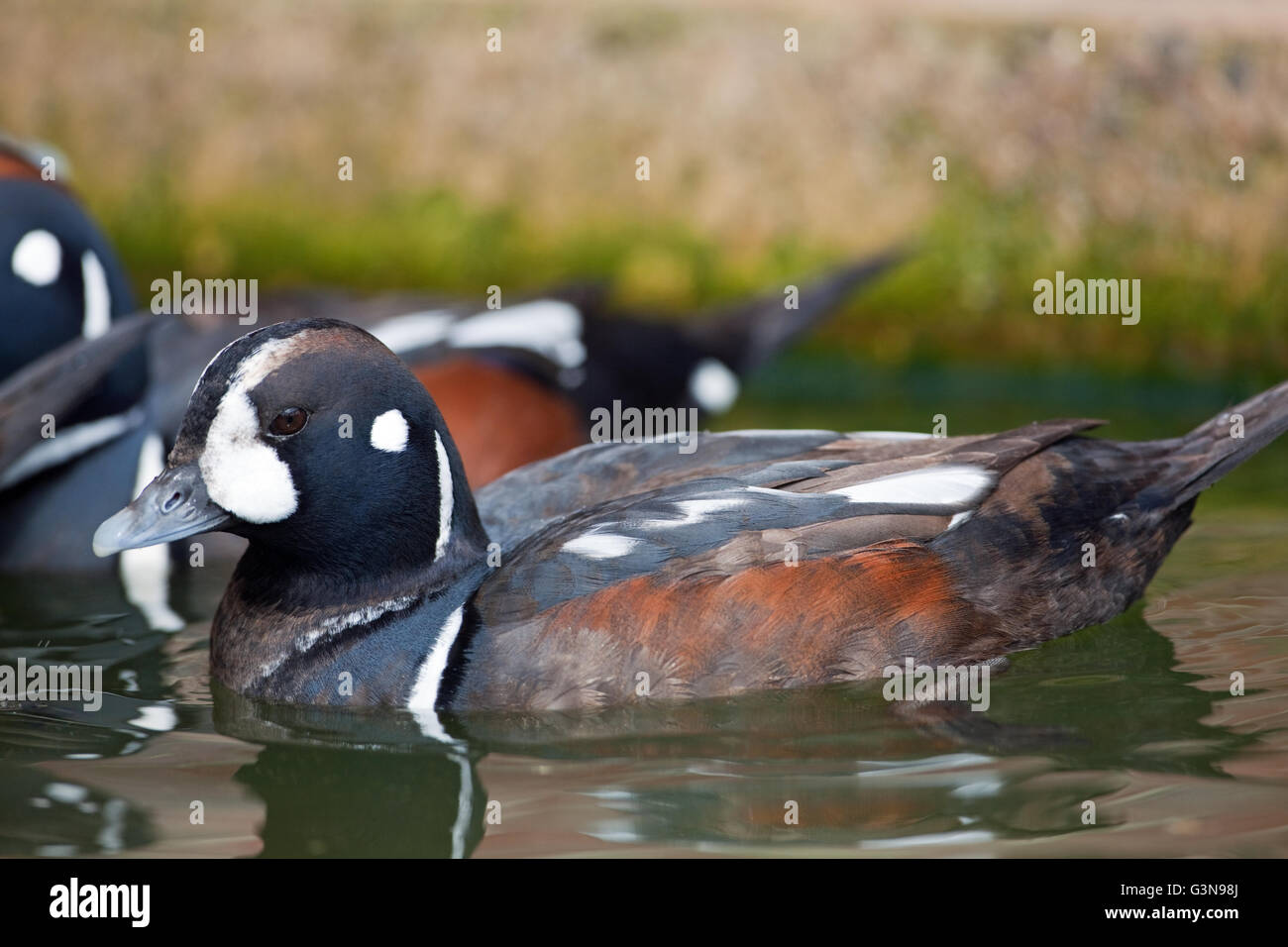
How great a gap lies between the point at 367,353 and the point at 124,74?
618 centimetres

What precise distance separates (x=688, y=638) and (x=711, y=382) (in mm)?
2956

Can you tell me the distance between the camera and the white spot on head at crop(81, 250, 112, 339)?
6.53m

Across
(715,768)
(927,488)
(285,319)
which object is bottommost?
(715,768)

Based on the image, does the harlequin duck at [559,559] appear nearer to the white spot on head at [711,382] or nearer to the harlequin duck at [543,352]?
the harlequin duck at [543,352]

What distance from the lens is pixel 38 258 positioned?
6355 millimetres

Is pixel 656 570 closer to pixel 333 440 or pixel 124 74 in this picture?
pixel 333 440

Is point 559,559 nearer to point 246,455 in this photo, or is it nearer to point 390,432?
point 390,432

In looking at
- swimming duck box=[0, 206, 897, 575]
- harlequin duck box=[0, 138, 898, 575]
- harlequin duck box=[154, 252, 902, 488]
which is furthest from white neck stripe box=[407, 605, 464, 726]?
harlequin duck box=[154, 252, 902, 488]

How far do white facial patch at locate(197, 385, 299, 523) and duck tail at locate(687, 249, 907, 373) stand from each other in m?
3.16

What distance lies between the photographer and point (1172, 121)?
353 inches

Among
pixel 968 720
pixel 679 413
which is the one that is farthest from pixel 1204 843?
pixel 679 413

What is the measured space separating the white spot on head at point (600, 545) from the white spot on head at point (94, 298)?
296 centimetres

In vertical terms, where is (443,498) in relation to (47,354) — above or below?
below

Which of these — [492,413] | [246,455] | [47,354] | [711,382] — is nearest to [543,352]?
[492,413]
